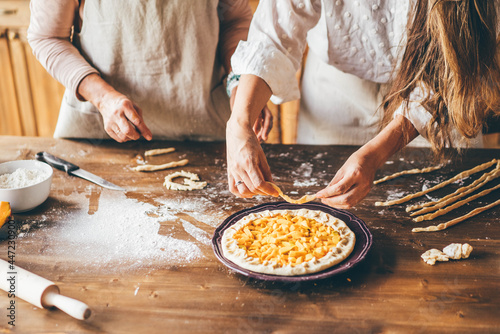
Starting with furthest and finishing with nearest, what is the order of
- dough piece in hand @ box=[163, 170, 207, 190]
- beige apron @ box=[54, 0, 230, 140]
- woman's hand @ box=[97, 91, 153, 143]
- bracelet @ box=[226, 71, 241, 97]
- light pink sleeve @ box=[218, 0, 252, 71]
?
light pink sleeve @ box=[218, 0, 252, 71], beige apron @ box=[54, 0, 230, 140], bracelet @ box=[226, 71, 241, 97], woman's hand @ box=[97, 91, 153, 143], dough piece in hand @ box=[163, 170, 207, 190]

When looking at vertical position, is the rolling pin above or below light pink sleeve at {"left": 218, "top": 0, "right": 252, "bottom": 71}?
below

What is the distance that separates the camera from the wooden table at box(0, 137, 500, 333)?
99 centimetres

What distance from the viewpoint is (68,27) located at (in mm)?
1913

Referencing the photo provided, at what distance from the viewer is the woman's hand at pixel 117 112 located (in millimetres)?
1708

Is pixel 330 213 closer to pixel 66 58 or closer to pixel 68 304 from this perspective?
pixel 68 304

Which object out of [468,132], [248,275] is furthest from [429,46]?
[248,275]

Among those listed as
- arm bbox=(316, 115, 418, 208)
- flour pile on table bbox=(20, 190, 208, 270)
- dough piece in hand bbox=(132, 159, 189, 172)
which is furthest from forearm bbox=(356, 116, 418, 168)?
dough piece in hand bbox=(132, 159, 189, 172)

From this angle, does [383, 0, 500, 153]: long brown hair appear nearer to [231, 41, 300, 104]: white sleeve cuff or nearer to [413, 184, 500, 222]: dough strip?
[413, 184, 500, 222]: dough strip

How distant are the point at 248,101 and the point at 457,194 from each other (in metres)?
0.79

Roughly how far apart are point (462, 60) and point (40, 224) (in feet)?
4.43

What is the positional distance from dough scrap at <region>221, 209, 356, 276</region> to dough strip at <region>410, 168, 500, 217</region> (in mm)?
304

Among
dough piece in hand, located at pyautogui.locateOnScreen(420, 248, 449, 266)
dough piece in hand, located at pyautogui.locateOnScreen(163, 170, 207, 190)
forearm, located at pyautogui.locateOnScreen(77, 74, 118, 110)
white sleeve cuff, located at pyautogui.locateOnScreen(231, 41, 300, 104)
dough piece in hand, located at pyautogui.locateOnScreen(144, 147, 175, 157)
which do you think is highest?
white sleeve cuff, located at pyautogui.locateOnScreen(231, 41, 300, 104)

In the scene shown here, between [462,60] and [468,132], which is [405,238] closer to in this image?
[468,132]

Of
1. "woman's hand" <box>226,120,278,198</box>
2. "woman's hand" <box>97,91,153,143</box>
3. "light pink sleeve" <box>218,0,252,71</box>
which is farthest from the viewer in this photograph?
"light pink sleeve" <box>218,0,252,71</box>
